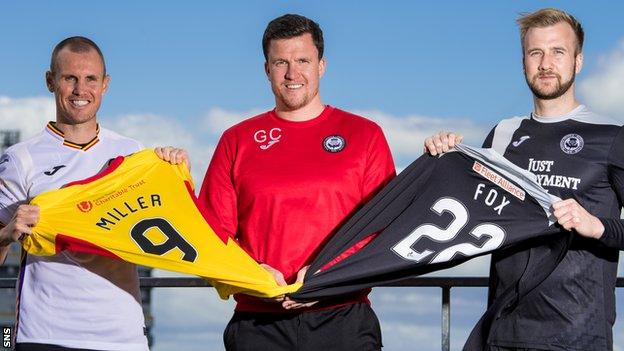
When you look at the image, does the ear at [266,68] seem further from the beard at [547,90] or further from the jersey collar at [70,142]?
the beard at [547,90]

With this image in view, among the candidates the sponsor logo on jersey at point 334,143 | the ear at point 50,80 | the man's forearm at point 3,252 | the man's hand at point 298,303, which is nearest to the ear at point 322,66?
the sponsor logo on jersey at point 334,143

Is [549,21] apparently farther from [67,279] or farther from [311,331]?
[67,279]

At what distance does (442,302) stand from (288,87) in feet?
7.88

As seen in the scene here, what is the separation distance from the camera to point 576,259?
16.6 ft

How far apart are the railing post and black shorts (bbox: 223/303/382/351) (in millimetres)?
1789

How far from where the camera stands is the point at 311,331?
16.9 feet

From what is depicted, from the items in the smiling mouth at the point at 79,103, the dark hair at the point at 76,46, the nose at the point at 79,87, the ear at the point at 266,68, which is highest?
the dark hair at the point at 76,46

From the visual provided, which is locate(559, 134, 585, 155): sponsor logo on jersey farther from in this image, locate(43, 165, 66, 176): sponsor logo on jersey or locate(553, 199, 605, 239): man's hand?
locate(43, 165, 66, 176): sponsor logo on jersey

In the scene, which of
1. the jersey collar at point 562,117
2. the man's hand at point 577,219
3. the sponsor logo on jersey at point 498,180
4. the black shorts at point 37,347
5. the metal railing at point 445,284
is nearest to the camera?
the man's hand at point 577,219

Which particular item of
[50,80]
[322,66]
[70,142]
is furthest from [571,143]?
[50,80]

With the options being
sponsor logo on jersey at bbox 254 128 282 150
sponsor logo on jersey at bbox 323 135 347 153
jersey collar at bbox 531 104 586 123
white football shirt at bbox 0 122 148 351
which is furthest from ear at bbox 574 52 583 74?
white football shirt at bbox 0 122 148 351

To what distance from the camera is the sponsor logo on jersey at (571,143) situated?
511cm

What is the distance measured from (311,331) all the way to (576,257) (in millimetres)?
1352

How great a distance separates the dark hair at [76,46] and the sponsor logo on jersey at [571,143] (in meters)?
2.37
